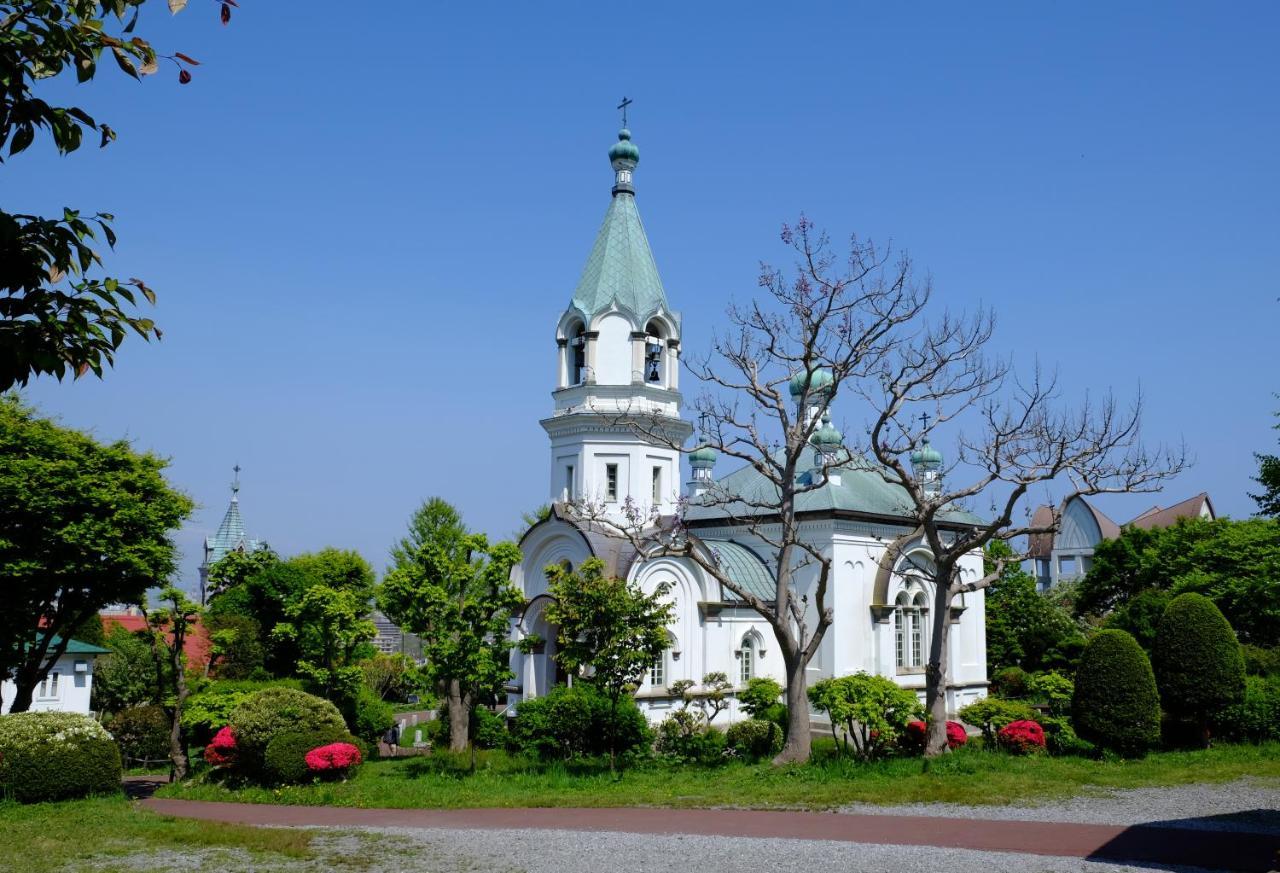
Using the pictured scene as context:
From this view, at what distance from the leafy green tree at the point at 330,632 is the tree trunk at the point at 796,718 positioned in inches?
396

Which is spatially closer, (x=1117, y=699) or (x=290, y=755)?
(x=290, y=755)

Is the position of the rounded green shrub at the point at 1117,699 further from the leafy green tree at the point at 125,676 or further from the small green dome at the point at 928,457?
the leafy green tree at the point at 125,676

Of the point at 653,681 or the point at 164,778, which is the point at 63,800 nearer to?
the point at 164,778

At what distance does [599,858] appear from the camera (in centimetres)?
1195

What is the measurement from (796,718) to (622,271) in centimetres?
1530

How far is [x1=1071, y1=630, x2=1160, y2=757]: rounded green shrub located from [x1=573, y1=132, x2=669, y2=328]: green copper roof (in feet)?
49.8

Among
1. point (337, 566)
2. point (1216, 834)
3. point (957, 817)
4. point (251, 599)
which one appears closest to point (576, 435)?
point (337, 566)

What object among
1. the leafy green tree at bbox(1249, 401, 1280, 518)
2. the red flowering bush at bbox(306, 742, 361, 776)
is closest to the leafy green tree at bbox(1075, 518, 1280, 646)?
the leafy green tree at bbox(1249, 401, 1280, 518)

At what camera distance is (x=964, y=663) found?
3441cm

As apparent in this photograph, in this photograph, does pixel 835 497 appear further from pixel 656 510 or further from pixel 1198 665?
pixel 1198 665

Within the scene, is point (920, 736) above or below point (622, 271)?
below

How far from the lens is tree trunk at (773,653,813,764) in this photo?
2006cm

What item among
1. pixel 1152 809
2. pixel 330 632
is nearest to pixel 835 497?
pixel 330 632

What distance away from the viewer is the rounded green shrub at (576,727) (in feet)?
77.5
